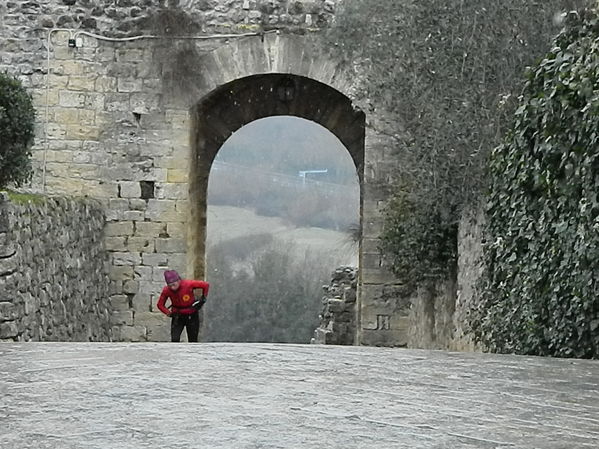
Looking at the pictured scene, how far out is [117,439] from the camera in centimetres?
238

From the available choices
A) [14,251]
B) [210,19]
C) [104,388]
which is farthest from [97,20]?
[104,388]

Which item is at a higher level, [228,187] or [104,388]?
[228,187]

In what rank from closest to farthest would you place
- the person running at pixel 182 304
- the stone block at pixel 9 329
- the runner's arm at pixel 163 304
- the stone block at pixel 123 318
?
1. the stone block at pixel 9 329
2. the runner's arm at pixel 163 304
3. the person running at pixel 182 304
4. the stone block at pixel 123 318

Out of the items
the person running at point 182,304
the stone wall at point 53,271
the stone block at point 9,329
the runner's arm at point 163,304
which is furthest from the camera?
the person running at point 182,304

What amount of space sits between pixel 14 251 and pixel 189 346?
3.58m

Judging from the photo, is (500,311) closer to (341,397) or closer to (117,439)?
(341,397)

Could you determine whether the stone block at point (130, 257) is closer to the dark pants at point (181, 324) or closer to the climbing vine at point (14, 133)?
the dark pants at point (181, 324)

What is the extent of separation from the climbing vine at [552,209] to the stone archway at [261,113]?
6197 millimetres

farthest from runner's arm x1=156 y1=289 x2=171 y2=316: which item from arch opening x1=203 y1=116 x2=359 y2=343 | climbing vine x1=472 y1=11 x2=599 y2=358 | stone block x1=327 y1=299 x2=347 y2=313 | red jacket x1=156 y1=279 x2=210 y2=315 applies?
arch opening x1=203 y1=116 x2=359 y2=343

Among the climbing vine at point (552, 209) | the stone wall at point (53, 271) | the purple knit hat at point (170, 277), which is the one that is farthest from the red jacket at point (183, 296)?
the climbing vine at point (552, 209)

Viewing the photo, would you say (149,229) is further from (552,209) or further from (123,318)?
(552,209)

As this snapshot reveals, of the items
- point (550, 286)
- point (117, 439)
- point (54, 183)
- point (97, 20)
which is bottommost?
point (117, 439)

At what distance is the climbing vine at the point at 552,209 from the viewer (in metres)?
4.79

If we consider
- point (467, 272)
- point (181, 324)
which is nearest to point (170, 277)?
point (181, 324)
